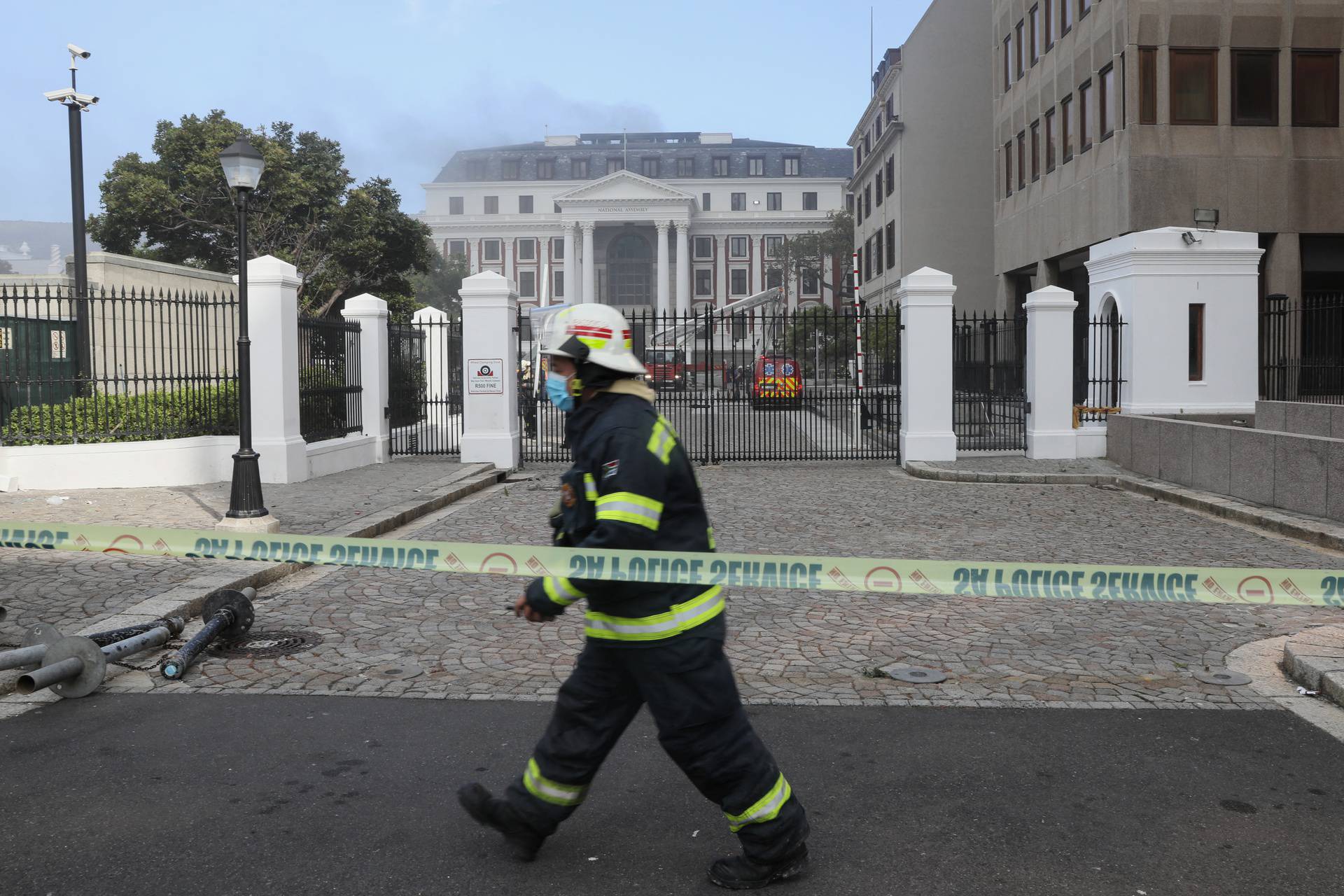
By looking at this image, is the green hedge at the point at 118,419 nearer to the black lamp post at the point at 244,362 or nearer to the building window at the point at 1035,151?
the black lamp post at the point at 244,362

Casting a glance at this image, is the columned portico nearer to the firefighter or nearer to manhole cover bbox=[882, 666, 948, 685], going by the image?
manhole cover bbox=[882, 666, 948, 685]

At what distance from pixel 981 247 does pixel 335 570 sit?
4317cm

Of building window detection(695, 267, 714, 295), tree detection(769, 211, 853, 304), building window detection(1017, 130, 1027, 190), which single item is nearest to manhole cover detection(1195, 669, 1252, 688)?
building window detection(1017, 130, 1027, 190)

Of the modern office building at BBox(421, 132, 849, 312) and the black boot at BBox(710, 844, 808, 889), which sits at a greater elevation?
the modern office building at BBox(421, 132, 849, 312)

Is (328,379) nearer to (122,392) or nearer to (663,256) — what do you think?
(122,392)

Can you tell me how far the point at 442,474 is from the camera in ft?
52.2

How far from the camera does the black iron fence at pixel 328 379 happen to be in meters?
15.8

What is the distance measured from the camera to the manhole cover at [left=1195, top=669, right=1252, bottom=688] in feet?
18.8

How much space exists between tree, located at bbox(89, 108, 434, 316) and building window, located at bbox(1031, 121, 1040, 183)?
23933 mm

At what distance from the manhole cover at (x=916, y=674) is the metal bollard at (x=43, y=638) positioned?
3.81 meters

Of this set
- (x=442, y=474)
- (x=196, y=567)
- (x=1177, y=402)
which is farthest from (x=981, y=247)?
(x=196, y=567)

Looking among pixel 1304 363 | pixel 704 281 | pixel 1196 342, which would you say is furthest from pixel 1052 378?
pixel 704 281

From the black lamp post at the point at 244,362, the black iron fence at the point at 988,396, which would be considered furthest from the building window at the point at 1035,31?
the black lamp post at the point at 244,362

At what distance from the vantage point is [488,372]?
1783 cm
